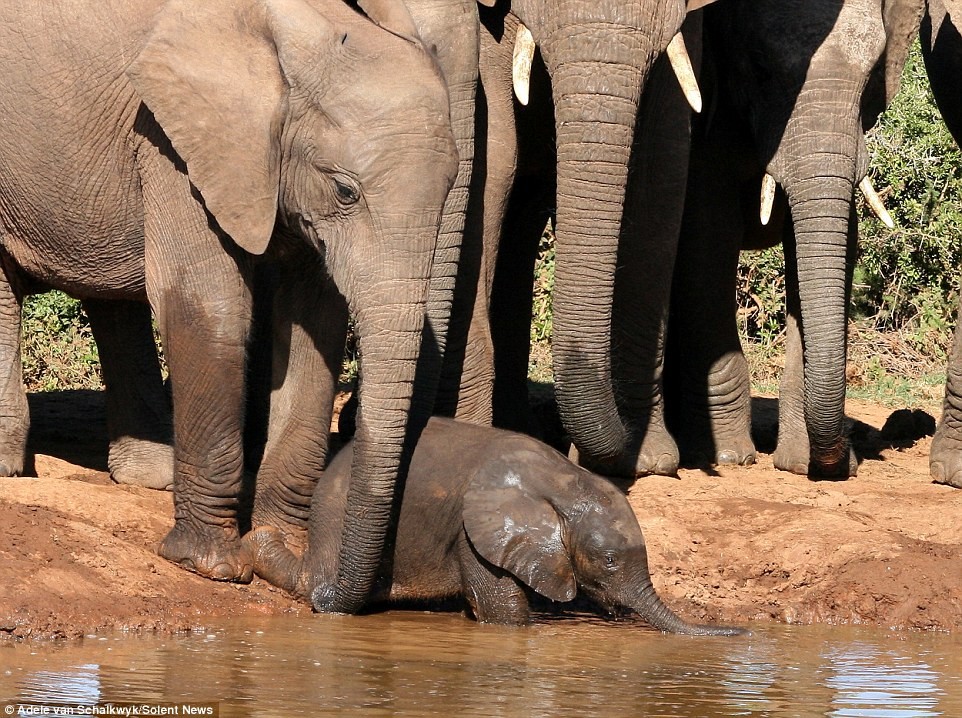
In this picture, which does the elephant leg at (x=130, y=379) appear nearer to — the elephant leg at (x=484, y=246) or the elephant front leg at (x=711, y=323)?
the elephant leg at (x=484, y=246)

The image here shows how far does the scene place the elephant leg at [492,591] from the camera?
21.2ft

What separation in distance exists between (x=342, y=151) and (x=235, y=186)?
1.31 ft

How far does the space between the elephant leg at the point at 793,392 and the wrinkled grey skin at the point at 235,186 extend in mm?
2517

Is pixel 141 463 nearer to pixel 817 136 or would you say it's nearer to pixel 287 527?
pixel 287 527

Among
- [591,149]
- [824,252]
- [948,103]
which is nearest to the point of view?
[591,149]

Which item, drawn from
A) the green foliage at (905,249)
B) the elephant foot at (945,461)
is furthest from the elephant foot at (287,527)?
the green foliage at (905,249)

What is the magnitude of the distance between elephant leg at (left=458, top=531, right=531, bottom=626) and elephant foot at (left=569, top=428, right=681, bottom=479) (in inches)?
59.8

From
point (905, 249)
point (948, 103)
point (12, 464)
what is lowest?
point (12, 464)

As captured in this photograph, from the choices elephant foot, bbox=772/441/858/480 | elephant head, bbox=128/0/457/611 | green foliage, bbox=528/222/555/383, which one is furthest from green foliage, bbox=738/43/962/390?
elephant head, bbox=128/0/457/611

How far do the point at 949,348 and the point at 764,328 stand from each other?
3.64 ft

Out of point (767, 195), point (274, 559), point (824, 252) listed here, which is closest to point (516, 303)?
point (767, 195)

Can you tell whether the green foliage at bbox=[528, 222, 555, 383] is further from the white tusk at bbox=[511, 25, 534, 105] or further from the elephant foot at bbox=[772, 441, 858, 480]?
the white tusk at bbox=[511, 25, 534, 105]

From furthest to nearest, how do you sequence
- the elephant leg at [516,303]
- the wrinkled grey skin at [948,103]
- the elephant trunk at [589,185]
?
1. the elephant leg at [516,303]
2. the wrinkled grey skin at [948,103]
3. the elephant trunk at [589,185]

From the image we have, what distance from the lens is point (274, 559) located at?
678 centimetres
